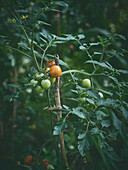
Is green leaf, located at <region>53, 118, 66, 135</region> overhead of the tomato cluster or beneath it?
beneath

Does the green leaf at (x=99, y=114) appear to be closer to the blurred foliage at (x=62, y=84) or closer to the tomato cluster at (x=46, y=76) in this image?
the blurred foliage at (x=62, y=84)

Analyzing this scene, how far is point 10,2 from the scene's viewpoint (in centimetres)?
45

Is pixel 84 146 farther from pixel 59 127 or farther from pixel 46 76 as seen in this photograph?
pixel 46 76

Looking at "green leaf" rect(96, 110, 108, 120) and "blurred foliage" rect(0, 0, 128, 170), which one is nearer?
"green leaf" rect(96, 110, 108, 120)

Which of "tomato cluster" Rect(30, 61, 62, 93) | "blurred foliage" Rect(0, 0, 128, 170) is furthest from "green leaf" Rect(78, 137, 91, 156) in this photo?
"tomato cluster" Rect(30, 61, 62, 93)

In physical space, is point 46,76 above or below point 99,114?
above

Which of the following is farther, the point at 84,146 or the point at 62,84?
the point at 62,84

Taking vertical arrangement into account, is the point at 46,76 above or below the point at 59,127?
above

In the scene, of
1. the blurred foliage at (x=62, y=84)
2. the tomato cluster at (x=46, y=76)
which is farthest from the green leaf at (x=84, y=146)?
the tomato cluster at (x=46, y=76)

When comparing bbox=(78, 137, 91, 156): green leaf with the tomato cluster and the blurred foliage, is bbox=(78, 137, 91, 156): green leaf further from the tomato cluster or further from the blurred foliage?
the tomato cluster

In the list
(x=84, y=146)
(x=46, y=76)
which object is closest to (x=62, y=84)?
(x=46, y=76)

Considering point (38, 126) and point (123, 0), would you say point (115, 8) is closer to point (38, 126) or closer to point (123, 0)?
point (123, 0)

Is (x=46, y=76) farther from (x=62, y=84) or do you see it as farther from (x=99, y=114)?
(x=99, y=114)

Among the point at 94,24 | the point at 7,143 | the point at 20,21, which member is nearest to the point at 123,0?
the point at 94,24
